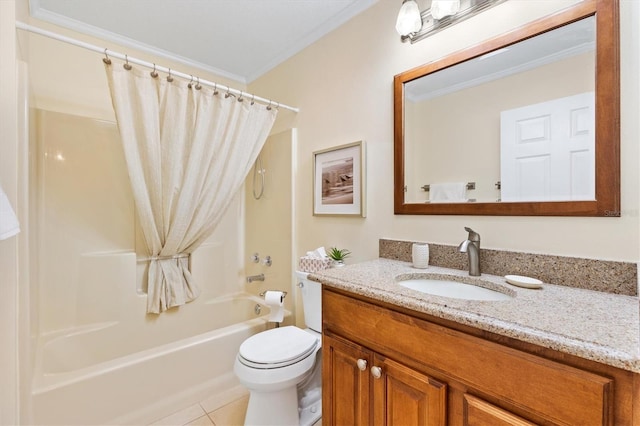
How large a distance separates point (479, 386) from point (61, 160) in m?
2.60

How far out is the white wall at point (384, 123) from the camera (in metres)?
0.91

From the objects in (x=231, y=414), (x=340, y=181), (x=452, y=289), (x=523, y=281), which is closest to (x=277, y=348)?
(x=231, y=414)

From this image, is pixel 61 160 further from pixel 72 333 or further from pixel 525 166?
pixel 525 166

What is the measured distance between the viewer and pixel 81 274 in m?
1.93

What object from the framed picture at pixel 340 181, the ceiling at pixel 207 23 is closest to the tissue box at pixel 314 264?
the framed picture at pixel 340 181

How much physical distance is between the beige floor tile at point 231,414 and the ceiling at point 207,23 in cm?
247

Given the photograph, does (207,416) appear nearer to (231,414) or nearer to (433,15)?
(231,414)

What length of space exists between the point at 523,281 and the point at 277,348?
3.76ft

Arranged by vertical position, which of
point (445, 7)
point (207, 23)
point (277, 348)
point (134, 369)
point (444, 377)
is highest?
point (207, 23)

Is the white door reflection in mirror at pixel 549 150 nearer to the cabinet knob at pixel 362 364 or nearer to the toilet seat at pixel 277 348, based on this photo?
the cabinet knob at pixel 362 364

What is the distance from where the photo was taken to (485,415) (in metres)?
0.69

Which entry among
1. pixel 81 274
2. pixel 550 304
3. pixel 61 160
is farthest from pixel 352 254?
pixel 61 160

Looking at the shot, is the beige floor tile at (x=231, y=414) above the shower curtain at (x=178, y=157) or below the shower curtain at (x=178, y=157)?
below

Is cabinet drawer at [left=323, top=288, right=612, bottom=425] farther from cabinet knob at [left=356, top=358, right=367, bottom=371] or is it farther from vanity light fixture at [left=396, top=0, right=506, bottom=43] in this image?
vanity light fixture at [left=396, top=0, right=506, bottom=43]
